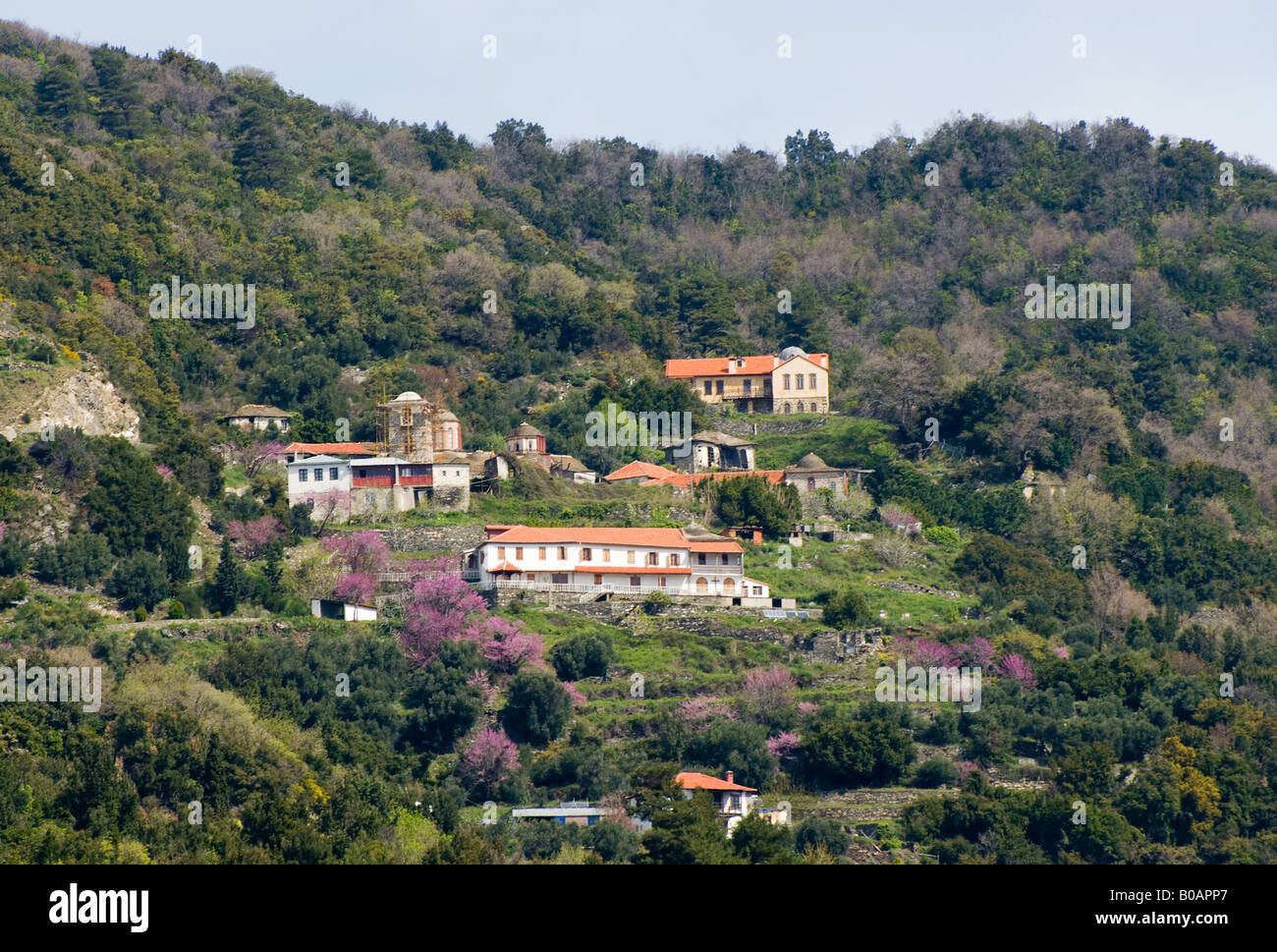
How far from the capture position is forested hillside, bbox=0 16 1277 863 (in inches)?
2409

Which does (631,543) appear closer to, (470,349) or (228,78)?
(470,349)

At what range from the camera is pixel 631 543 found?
73.2 meters

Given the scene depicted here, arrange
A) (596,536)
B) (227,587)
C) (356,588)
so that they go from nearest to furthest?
(227,587)
(356,588)
(596,536)

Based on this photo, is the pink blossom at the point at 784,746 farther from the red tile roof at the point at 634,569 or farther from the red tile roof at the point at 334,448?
the red tile roof at the point at 334,448

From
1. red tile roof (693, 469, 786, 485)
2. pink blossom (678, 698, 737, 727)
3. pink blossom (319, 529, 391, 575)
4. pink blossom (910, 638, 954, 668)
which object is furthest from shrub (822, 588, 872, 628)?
pink blossom (319, 529, 391, 575)

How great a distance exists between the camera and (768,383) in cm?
9600

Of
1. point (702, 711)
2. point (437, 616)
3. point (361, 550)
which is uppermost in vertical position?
point (361, 550)

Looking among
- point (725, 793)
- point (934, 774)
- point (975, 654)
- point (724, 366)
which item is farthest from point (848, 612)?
point (724, 366)

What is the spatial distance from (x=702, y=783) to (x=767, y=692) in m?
6.78

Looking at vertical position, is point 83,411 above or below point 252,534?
above

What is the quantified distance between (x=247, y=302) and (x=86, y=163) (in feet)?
41.1

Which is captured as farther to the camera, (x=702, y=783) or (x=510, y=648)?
(x=510, y=648)

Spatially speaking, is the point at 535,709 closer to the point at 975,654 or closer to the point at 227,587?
the point at 227,587
